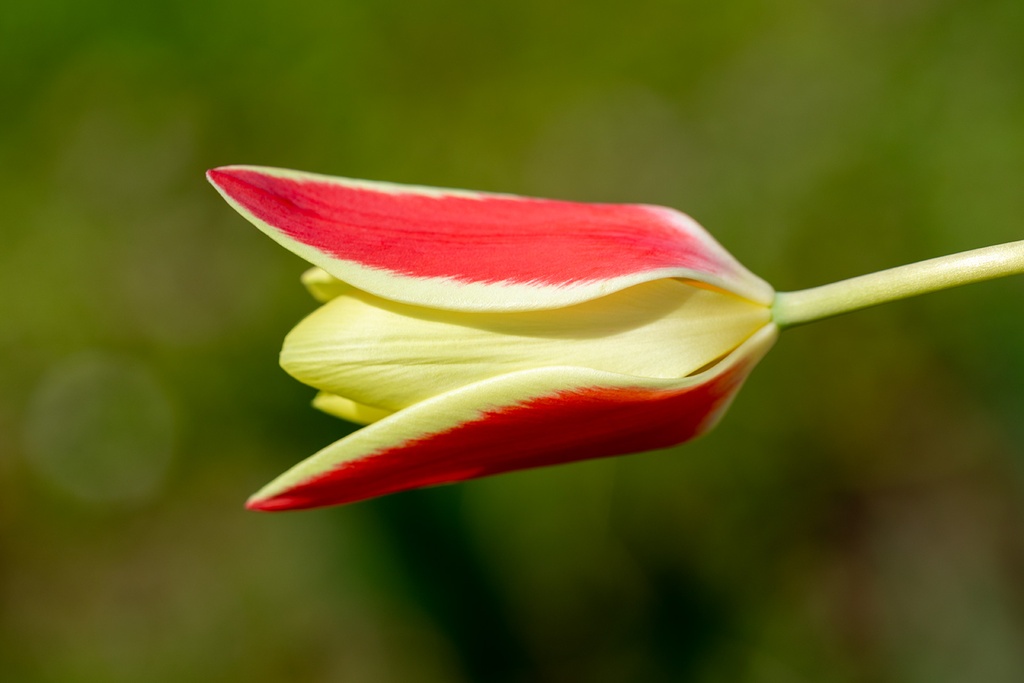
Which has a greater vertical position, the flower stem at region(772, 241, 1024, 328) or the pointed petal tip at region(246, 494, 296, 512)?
the pointed petal tip at region(246, 494, 296, 512)

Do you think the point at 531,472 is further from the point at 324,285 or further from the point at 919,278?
the point at 919,278

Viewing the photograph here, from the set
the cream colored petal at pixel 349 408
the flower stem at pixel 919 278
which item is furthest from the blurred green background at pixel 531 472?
the flower stem at pixel 919 278

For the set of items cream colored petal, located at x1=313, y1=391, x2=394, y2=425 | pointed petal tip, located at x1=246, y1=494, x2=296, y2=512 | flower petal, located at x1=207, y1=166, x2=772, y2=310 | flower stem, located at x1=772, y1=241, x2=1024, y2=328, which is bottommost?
flower stem, located at x1=772, y1=241, x2=1024, y2=328

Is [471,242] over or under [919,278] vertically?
over

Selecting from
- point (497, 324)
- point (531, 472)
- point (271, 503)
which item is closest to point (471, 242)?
point (497, 324)

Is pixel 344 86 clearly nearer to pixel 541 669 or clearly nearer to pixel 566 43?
pixel 566 43

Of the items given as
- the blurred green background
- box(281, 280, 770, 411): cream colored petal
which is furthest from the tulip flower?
the blurred green background

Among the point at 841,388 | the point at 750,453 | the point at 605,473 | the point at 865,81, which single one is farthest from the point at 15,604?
the point at 865,81

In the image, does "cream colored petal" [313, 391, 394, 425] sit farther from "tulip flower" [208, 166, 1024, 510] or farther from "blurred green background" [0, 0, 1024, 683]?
"blurred green background" [0, 0, 1024, 683]
